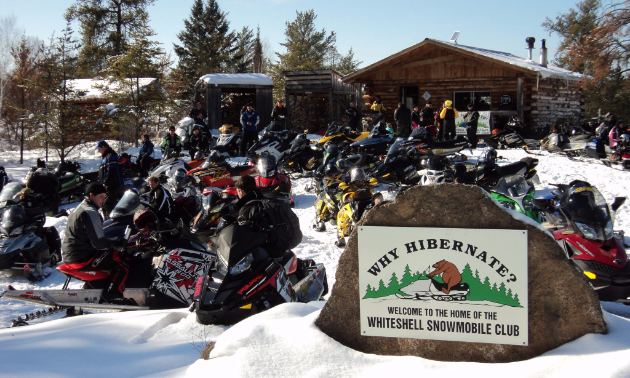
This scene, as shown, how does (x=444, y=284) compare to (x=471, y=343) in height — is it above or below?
above

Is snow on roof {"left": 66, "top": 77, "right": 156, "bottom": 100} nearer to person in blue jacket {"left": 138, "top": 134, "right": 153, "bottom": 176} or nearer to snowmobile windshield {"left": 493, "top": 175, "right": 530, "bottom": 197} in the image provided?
person in blue jacket {"left": 138, "top": 134, "right": 153, "bottom": 176}

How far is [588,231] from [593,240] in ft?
0.34

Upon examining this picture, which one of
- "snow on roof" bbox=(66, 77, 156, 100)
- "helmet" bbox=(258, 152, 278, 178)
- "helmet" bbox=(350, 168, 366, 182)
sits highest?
"snow on roof" bbox=(66, 77, 156, 100)

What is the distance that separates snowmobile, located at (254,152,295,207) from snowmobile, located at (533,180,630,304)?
537 centimetres

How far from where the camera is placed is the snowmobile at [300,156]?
13477mm

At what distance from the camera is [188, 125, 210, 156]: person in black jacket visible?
16016mm

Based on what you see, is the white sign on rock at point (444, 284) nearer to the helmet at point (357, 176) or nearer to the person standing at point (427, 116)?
the helmet at point (357, 176)

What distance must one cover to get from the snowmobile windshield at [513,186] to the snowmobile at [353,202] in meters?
1.92

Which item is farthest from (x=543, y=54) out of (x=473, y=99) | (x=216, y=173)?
(x=216, y=173)

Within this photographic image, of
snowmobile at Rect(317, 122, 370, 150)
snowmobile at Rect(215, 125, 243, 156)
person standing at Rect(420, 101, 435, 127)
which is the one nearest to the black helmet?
snowmobile at Rect(317, 122, 370, 150)

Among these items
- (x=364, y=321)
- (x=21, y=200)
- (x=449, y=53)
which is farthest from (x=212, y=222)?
(x=449, y=53)

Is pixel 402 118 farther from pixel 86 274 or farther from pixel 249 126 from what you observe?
pixel 86 274

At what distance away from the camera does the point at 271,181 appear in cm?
A: 981

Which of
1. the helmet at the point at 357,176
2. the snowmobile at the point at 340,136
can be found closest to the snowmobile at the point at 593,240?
the helmet at the point at 357,176
